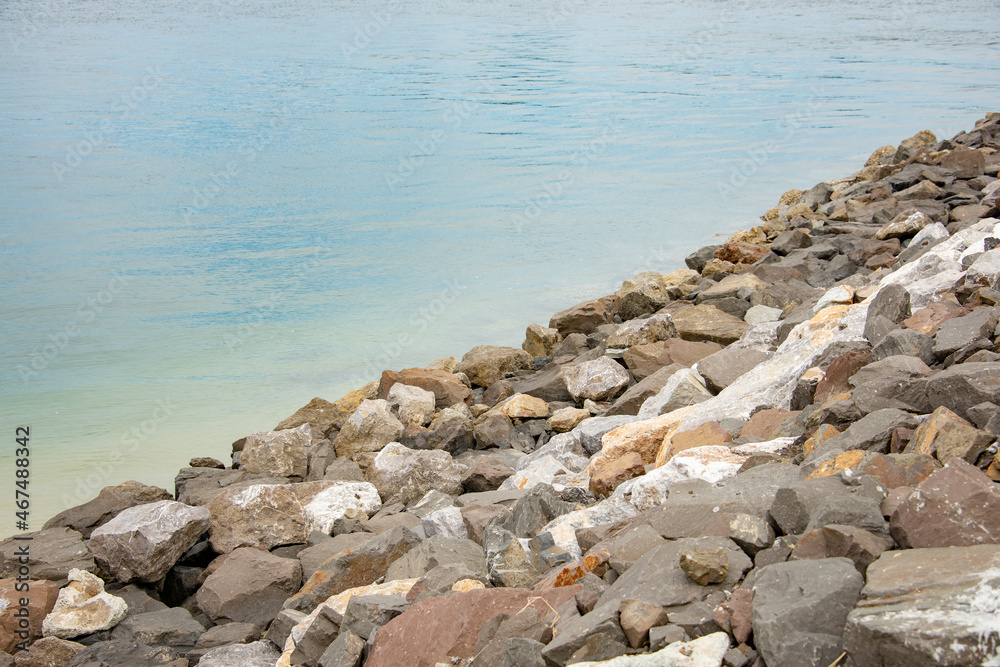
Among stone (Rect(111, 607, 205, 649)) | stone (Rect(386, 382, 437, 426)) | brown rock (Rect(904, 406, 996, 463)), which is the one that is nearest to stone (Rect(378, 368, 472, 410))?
stone (Rect(386, 382, 437, 426))

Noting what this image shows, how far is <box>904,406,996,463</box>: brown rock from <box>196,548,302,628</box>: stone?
3069mm

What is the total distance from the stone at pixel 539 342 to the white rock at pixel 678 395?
275cm

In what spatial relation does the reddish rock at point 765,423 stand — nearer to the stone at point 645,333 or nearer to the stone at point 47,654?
the stone at point 645,333

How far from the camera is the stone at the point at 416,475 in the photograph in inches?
207

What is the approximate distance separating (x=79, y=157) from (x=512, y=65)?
1970 cm

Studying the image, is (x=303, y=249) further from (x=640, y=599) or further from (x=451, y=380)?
(x=640, y=599)

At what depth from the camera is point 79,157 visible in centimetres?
1923

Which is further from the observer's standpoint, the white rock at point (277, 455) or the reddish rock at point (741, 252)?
the reddish rock at point (741, 252)

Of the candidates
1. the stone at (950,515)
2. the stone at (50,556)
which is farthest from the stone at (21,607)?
the stone at (950,515)

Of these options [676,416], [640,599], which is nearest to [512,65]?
[676,416]

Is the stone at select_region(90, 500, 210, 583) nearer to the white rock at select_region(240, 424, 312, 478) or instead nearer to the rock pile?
the rock pile

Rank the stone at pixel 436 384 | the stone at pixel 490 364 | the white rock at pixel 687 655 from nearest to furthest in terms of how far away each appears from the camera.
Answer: the white rock at pixel 687 655, the stone at pixel 436 384, the stone at pixel 490 364

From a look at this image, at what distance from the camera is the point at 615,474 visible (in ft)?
14.0

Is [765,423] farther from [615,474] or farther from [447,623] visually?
[447,623]
